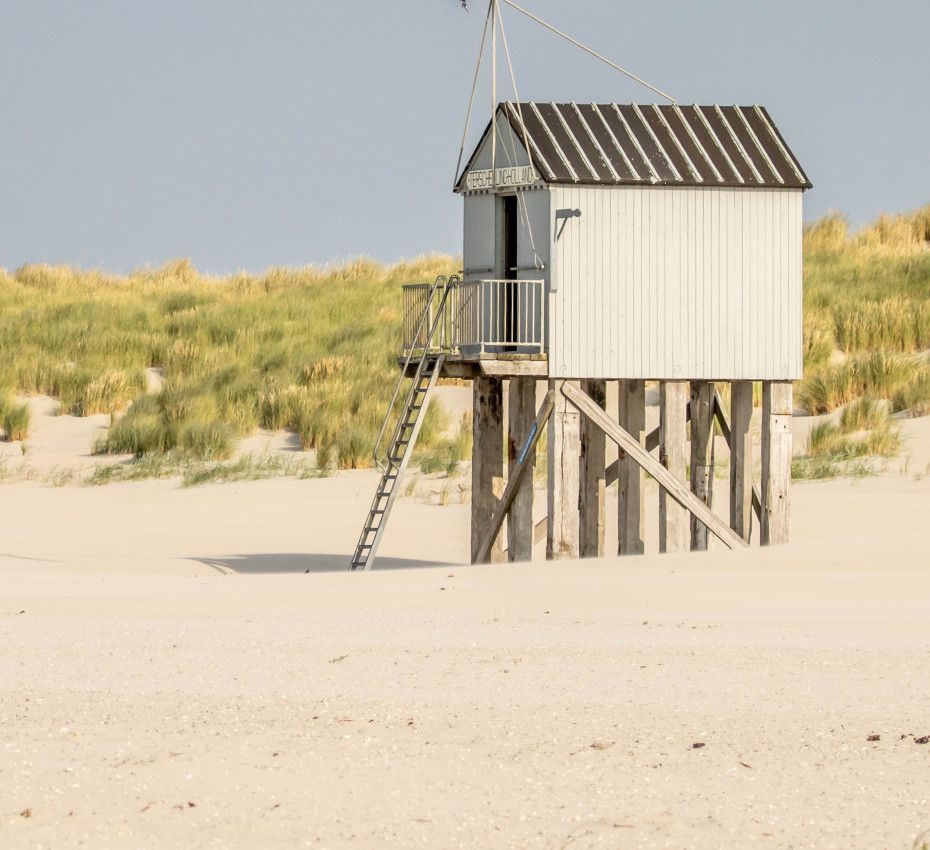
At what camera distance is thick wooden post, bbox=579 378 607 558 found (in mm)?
19609

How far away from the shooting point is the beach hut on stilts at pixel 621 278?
57.4 ft

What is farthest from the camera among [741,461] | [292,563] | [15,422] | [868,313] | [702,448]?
[868,313]

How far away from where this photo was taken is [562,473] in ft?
58.3

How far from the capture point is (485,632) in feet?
41.0

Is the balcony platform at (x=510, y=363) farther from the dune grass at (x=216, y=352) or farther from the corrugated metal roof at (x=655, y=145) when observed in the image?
the dune grass at (x=216, y=352)

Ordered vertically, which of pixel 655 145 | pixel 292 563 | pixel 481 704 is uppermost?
pixel 655 145

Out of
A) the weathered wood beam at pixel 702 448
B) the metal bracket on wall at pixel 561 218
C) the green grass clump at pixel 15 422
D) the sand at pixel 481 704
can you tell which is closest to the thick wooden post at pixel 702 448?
the weathered wood beam at pixel 702 448

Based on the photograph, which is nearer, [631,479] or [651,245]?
[651,245]

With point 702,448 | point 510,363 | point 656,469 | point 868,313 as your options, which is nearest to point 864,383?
point 868,313

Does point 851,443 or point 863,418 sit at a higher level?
point 863,418

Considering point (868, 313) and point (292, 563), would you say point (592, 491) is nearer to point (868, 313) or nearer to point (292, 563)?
point (292, 563)

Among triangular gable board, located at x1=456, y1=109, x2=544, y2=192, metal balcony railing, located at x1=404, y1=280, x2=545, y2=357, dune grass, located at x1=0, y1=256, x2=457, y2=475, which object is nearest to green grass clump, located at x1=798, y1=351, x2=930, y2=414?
dune grass, located at x1=0, y1=256, x2=457, y2=475

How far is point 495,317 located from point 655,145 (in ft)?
7.66

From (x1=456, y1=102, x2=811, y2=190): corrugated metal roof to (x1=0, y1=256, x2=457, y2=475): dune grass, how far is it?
453 inches
